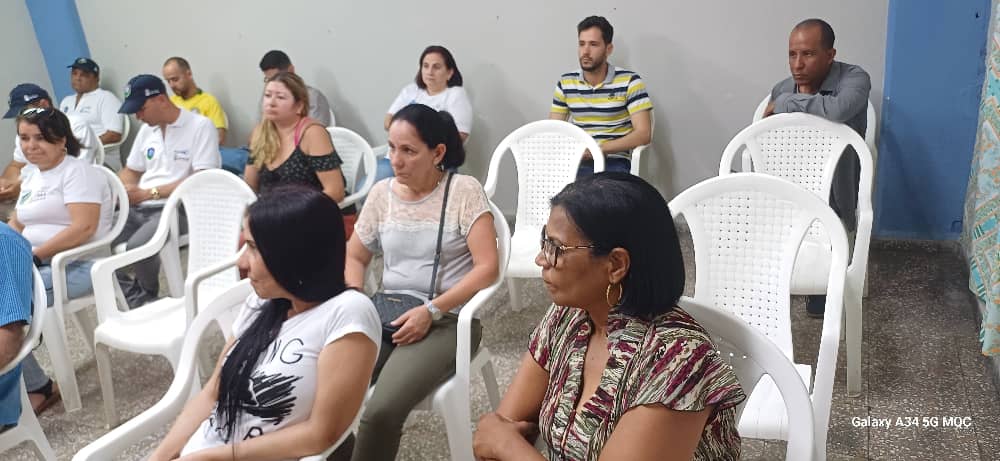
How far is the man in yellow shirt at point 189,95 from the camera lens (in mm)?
4500

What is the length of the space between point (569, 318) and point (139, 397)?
2.07 meters

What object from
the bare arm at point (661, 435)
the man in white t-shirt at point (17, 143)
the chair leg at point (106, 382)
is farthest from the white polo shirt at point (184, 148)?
the bare arm at point (661, 435)

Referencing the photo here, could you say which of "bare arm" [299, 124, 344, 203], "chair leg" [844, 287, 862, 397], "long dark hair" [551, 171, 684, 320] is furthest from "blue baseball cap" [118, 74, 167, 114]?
"chair leg" [844, 287, 862, 397]

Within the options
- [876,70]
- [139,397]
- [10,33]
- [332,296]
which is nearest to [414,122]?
[332,296]

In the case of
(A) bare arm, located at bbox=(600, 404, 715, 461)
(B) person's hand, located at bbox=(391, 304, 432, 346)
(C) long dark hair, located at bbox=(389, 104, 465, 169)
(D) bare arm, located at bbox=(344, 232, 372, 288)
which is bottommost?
(B) person's hand, located at bbox=(391, 304, 432, 346)

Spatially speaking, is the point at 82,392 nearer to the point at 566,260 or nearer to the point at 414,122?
the point at 414,122

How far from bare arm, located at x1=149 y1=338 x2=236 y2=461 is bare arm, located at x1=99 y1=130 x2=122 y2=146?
3891 millimetres

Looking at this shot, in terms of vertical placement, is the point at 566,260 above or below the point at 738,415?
above

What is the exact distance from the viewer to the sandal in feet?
8.87

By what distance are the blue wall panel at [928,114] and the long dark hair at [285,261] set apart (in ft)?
→ 8.88

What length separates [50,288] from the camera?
2.71m

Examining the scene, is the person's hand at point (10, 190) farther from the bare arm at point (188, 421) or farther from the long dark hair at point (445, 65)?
the bare arm at point (188, 421)

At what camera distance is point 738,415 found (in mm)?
1612

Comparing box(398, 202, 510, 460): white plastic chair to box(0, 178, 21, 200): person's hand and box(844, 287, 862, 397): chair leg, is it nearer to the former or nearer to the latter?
box(844, 287, 862, 397): chair leg
